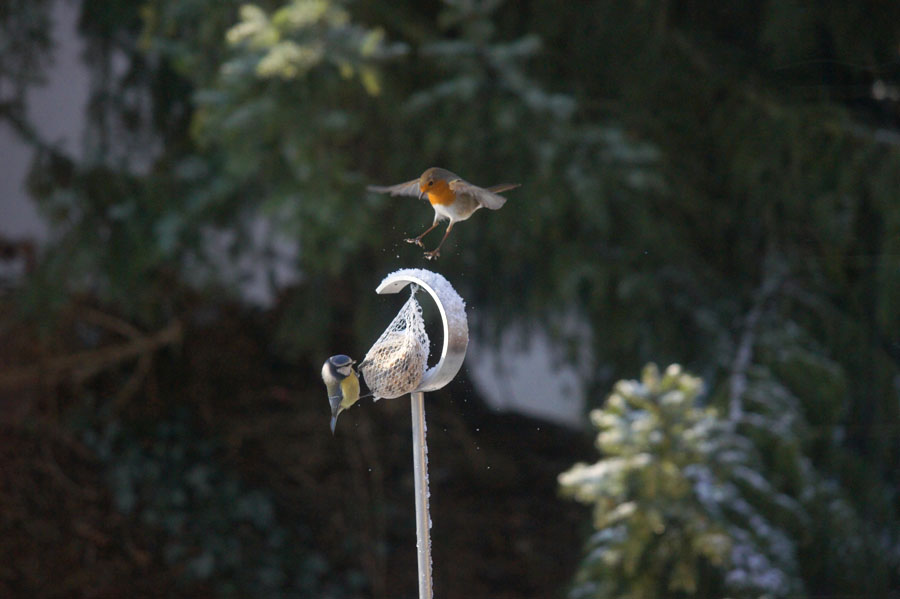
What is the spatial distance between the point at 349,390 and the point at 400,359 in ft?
0.16

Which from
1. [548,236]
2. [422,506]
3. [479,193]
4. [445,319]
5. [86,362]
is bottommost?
[422,506]

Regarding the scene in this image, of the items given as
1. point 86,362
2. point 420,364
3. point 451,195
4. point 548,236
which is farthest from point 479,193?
point 86,362

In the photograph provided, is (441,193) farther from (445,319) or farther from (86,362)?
(86,362)

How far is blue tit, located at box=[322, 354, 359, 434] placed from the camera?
74 cm

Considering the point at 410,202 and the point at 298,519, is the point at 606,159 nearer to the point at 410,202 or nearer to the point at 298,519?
the point at 410,202

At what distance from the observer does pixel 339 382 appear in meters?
0.75

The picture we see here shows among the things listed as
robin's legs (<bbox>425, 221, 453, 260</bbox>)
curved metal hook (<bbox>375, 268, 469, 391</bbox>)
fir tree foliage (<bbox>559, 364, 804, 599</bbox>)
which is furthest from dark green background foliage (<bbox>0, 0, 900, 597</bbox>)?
curved metal hook (<bbox>375, 268, 469, 391</bbox>)

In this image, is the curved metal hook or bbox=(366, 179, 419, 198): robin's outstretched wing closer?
the curved metal hook

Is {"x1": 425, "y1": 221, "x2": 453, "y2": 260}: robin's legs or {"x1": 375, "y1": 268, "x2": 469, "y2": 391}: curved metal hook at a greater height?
{"x1": 425, "y1": 221, "x2": 453, "y2": 260}: robin's legs

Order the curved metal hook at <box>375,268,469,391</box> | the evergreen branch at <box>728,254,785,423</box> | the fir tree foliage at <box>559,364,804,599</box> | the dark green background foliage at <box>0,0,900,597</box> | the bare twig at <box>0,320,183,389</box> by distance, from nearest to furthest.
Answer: the curved metal hook at <box>375,268,469,391</box>
the fir tree foliage at <box>559,364,804,599</box>
the dark green background foliage at <box>0,0,900,597</box>
the evergreen branch at <box>728,254,785,423</box>
the bare twig at <box>0,320,183,389</box>

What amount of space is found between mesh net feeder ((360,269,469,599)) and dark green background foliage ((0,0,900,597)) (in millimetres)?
756

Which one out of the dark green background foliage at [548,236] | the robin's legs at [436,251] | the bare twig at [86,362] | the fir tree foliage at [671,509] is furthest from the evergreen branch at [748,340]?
the bare twig at [86,362]

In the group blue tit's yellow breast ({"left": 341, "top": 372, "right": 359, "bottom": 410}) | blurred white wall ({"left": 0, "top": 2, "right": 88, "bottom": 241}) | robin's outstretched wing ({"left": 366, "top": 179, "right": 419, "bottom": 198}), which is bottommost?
blue tit's yellow breast ({"left": 341, "top": 372, "right": 359, "bottom": 410})

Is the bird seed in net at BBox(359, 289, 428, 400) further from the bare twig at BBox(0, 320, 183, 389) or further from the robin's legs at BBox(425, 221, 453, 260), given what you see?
the bare twig at BBox(0, 320, 183, 389)
